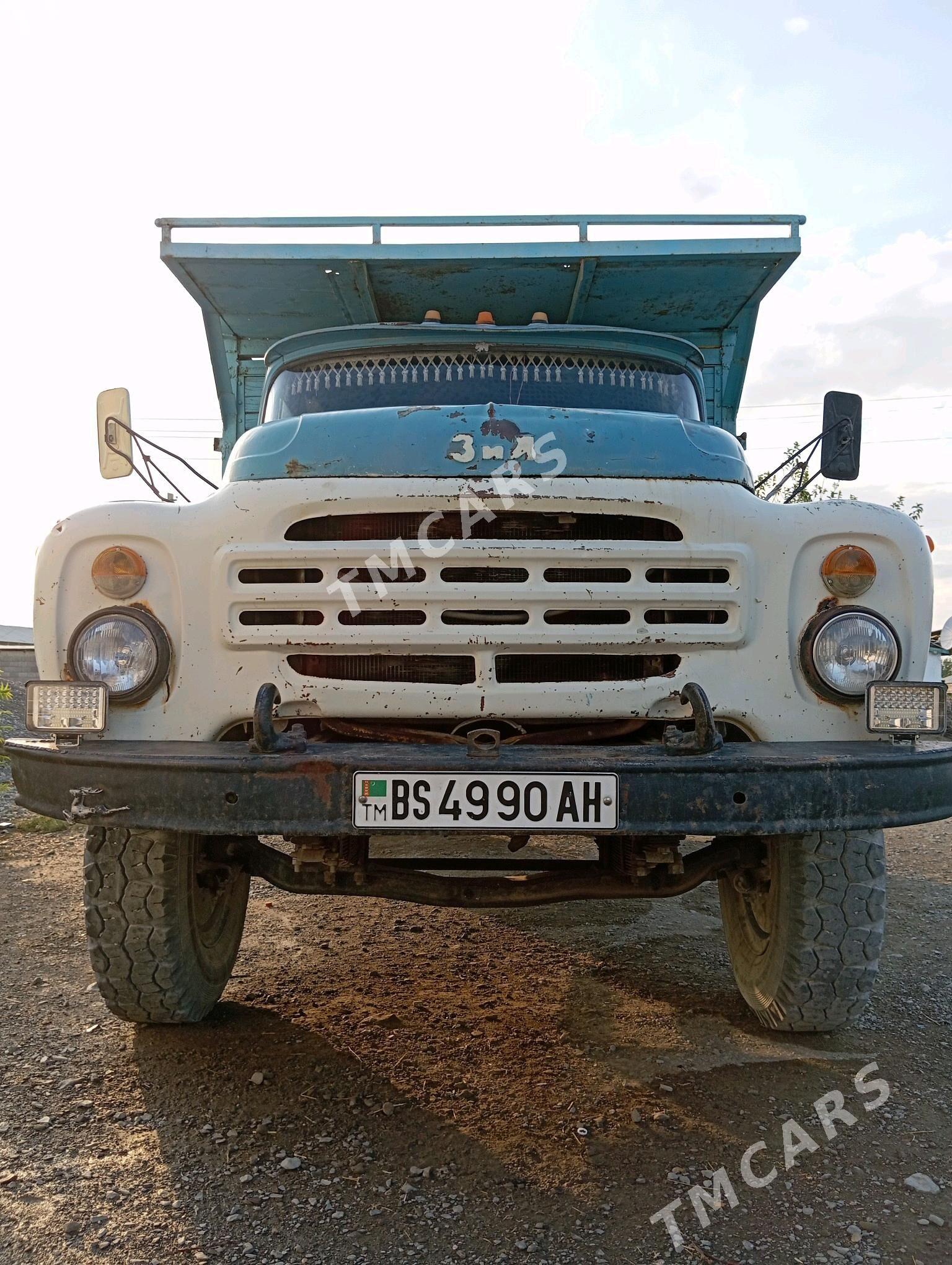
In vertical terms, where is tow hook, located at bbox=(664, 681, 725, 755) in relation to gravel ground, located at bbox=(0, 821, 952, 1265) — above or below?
above

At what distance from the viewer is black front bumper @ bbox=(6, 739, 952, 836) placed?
90.7 inches

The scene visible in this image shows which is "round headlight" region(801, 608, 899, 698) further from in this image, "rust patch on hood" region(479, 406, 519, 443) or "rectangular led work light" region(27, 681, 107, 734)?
"rectangular led work light" region(27, 681, 107, 734)

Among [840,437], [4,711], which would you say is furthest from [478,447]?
[4,711]

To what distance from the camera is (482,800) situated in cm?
231

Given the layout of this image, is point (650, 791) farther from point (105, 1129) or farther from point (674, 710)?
point (105, 1129)

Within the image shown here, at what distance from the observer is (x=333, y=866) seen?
109 inches

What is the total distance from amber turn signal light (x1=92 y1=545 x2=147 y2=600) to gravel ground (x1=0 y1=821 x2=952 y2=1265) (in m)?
1.38

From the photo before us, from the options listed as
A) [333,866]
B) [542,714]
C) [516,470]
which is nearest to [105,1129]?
[333,866]

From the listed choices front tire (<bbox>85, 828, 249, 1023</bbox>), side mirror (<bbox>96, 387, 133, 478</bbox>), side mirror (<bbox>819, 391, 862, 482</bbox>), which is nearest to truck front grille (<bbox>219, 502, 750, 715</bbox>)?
front tire (<bbox>85, 828, 249, 1023</bbox>)

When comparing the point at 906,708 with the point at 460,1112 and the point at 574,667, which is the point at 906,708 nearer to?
the point at 574,667

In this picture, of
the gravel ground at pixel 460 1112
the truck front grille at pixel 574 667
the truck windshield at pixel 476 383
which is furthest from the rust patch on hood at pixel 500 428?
the gravel ground at pixel 460 1112

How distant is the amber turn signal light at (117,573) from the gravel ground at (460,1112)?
1.38m

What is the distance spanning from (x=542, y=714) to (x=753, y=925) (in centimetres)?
123

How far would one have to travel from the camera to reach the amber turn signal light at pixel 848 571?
265 centimetres
